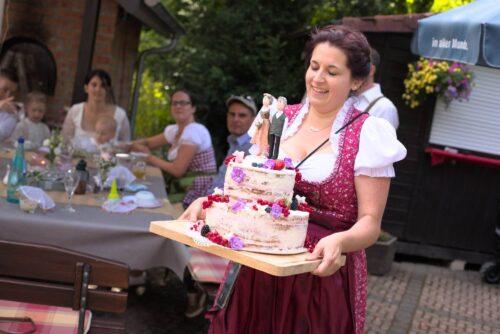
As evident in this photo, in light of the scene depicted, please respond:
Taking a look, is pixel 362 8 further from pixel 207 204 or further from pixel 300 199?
pixel 207 204

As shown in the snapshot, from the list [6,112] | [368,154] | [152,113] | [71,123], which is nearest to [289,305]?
[368,154]

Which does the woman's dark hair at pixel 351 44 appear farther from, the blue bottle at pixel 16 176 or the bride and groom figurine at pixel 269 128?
the blue bottle at pixel 16 176

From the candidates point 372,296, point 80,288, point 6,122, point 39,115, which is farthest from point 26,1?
point 80,288

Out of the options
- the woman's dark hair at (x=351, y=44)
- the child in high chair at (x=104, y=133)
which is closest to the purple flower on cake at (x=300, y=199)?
the woman's dark hair at (x=351, y=44)

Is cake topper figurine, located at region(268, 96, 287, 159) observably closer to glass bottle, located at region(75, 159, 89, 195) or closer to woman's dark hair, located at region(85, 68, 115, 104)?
glass bottle, located at region(75, 159, 89, 195)

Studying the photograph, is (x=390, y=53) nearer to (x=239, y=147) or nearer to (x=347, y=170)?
(x=239, y=147)

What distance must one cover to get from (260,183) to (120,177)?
2.93 metres

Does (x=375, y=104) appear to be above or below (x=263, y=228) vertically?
above

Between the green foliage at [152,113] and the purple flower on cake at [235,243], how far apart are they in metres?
11.0

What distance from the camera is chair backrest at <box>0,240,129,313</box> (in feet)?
9.54

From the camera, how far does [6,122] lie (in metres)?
6.57

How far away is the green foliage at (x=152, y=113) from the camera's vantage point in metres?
14.8

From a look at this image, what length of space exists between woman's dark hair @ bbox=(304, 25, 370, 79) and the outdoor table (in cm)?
186

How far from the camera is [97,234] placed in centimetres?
394
